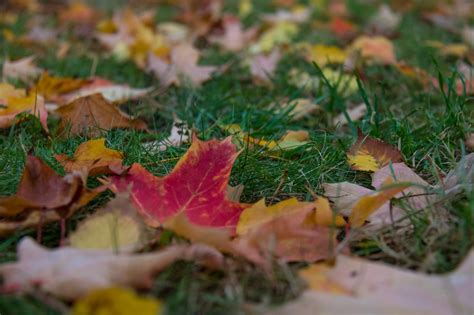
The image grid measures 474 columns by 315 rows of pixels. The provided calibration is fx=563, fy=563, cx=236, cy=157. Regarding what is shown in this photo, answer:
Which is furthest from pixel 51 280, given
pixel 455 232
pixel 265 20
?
pixel 265 20

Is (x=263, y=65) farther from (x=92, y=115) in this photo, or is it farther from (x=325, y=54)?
(x=92, y=115)

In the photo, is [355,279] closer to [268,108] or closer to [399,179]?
[399,179]

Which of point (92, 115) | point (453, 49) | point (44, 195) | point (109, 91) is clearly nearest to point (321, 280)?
point (44, 195)

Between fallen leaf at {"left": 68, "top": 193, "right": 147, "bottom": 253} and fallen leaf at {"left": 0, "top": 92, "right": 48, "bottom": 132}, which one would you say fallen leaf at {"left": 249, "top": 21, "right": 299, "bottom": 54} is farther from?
fallen leaf at {"left": 68, "top": 193, "right": 147, "bottom": 253}

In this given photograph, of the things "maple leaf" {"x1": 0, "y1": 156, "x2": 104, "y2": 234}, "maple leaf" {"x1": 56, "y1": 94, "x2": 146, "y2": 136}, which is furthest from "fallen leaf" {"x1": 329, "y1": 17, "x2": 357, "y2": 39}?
"maple leaf" {"x1": 0, "y1": 156, "x2": 104, "y2": 234}

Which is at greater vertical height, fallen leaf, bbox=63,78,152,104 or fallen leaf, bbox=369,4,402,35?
fallen leaf, bbox=369,4,402,35

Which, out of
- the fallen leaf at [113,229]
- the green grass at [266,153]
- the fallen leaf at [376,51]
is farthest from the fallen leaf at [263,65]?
the fallen leaf at [113,229]

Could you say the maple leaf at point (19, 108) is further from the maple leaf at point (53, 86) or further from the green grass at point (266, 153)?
the maple leaf at point (53, 86)
